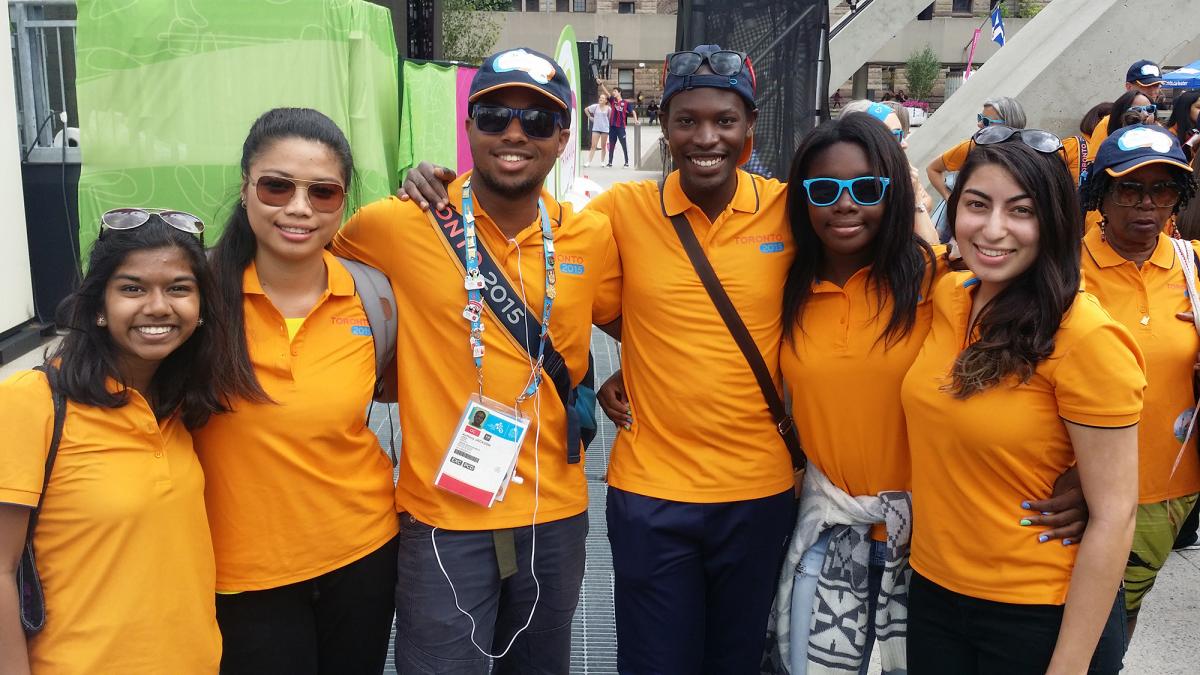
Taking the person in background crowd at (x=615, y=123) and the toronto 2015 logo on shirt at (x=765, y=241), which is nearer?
the toronto 2015 logo on shirt at (x=765, y=241)

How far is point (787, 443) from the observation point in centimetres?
295

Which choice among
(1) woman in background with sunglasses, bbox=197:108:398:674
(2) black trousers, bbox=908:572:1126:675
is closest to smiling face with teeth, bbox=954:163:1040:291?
(2) black trousers, bbox=908:572:1126:675

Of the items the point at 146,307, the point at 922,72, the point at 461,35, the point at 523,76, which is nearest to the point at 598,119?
the point at 461,35

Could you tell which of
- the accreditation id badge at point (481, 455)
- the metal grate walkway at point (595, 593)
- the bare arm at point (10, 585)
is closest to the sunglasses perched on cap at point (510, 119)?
the accreditation id badge at point (481, 455)

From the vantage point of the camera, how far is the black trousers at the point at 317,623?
2.49 meters

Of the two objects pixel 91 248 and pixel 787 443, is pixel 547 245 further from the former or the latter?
pixel 91 248

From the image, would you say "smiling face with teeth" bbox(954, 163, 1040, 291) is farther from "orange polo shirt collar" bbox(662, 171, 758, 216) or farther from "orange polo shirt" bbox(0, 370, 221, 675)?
"orange polo shirt" bbox(0, 370, 221, 675)

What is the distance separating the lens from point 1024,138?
2.36m

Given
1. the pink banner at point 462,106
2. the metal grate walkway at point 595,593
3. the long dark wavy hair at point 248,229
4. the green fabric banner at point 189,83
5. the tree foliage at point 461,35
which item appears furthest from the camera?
the tree foliage at point 461,35

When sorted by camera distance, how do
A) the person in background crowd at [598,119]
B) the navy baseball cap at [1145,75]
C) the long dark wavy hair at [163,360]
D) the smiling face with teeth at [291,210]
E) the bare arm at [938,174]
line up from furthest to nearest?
the person in background crowd at [598,119] → the navy baseball cap at [1145,75] → the bare arm at [938,174] → the smiling face with teeth at [291,210] → the long dark wavy hair at [163,360]

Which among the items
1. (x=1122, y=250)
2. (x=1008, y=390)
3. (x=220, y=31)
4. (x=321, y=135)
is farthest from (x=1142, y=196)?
(x=220, y=31)

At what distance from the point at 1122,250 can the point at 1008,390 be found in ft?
4.12

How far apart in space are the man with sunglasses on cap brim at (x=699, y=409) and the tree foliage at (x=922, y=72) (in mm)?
48917

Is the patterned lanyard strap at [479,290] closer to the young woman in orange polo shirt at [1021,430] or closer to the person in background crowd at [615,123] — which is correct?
the young woman in orange polo shirt at [1021,430]
